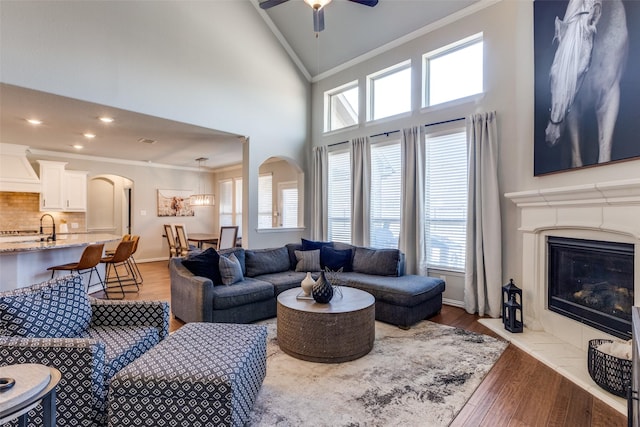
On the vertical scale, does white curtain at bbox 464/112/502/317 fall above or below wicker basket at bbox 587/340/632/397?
above

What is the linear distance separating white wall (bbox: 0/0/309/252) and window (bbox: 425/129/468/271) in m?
2.71

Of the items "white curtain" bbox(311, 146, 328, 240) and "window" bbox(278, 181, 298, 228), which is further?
"window" bbox(278, 181, 298, 228)

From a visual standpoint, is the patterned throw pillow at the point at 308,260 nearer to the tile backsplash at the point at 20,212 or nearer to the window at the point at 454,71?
the window at the point at 454,71

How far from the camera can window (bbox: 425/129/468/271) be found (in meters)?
4.39

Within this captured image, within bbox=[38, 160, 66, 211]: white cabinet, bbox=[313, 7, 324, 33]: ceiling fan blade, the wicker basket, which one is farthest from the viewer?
bbox=[38, 160, 66, 211]: white cabinet

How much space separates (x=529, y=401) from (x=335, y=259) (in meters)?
2.85

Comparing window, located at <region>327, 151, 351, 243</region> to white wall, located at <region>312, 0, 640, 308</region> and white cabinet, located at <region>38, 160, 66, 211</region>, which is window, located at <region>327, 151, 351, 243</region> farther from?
white cabinet, located at <region>38, 160, 66, 211</region>

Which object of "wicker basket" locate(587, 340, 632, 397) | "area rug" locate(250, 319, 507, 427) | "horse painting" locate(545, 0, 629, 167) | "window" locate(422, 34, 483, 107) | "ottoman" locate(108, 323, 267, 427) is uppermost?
"window" locate(422, 34, 483, 107)

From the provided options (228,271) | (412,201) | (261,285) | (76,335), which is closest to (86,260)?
(228,271)

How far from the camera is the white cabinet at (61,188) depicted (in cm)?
646

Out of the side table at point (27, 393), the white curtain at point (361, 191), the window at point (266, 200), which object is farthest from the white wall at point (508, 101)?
the window at point (266, 200)

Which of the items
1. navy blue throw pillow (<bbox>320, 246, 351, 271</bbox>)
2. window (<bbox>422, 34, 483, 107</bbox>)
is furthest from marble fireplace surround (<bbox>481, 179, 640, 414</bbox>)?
navy blue throw pillow (<bbox>320, 246, 351, 271</bbox>)

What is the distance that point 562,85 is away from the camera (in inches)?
123

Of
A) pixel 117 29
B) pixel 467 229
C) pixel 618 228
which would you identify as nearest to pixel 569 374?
pixel 618 228
